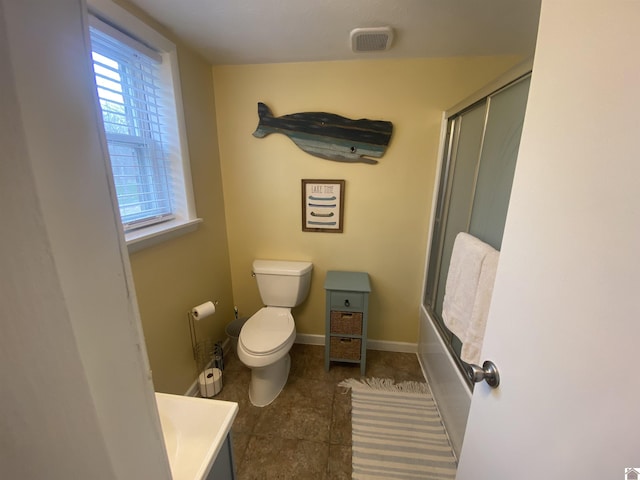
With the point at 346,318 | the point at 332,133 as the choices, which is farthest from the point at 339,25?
the point at 346,318

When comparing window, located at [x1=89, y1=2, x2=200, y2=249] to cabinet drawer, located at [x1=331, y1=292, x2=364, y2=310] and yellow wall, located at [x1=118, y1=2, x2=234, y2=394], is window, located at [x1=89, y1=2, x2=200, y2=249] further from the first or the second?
cabinet drawer, located at [x1=331, y1=292, x2=364, y2=310]

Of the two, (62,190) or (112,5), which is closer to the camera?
(62,190)


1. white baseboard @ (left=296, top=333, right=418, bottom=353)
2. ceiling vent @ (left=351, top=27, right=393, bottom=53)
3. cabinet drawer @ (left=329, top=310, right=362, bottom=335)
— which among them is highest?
ceiling vent @ (left=351, top=27, right=393, bottom=53)

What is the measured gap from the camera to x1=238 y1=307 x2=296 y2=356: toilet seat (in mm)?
1566

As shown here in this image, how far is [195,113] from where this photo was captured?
1644 millimetres

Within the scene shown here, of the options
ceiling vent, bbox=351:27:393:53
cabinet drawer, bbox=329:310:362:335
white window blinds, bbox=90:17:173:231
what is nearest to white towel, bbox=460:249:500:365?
cabinet drawer, bbox=329:310:362:335

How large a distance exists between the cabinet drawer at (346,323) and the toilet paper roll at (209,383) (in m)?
0.83

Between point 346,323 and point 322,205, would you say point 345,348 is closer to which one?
point 346,323

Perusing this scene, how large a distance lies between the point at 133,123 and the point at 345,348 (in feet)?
6.21

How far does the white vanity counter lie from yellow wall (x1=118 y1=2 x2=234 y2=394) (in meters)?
0.63

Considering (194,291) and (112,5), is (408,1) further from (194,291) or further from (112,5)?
(194,291)

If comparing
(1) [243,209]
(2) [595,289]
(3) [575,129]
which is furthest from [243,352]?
(3) [575,129]

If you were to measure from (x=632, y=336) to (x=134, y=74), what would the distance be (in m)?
1.90

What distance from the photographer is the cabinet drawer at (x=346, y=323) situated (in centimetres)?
186
